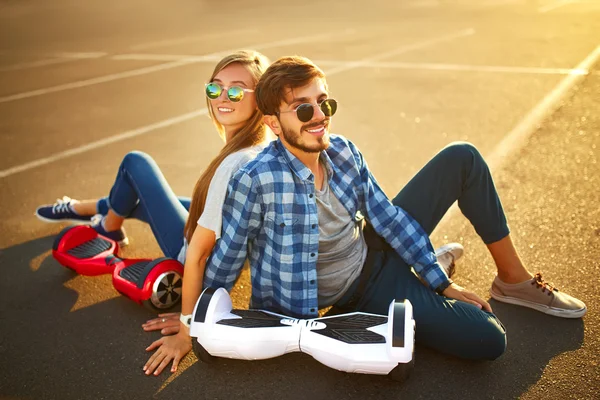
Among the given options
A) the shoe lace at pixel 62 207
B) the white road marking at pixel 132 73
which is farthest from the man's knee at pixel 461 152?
the white road marking at pixel 132 73

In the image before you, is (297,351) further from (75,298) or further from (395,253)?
(75,298)

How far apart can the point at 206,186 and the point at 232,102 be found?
1.64 ft

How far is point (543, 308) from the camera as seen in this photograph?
3.65 metres

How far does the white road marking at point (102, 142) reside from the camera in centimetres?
636

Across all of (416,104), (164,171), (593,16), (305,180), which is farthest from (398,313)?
(593,16)

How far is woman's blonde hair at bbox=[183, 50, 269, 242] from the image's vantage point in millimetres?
3486

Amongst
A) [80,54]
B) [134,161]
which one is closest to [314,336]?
[134,161]

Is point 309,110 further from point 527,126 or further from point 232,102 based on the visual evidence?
point 527,126

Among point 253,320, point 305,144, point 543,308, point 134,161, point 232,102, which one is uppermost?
point 232,102

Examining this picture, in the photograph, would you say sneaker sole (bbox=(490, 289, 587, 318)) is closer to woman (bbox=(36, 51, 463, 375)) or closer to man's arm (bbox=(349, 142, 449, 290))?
woman (bbox=(36, 51, 463, 375))

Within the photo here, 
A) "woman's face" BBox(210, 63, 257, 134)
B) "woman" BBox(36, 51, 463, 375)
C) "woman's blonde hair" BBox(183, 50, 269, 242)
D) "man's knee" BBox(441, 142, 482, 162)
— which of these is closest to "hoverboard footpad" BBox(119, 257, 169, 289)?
"woman" BBox(36, 51, 463, 375)

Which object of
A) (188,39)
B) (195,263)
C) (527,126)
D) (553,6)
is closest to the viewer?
(195,263)

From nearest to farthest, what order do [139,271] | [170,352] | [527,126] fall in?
[170,352], [139,271], [527,126]

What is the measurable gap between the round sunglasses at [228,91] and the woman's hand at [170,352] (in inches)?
52.6
